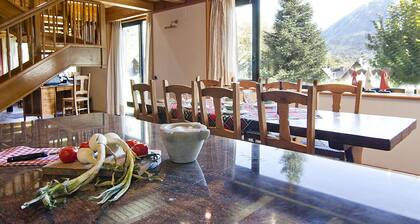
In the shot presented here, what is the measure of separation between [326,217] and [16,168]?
2.97ft

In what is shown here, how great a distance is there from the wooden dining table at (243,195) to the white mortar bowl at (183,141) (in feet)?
0.09

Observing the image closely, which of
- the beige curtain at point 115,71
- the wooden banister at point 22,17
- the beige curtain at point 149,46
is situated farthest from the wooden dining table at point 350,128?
the beige curtain at point 115,71

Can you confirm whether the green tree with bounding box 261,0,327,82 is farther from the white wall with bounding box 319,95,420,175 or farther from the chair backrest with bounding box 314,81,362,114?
the chair backrest with bounding box 314,81,362,114

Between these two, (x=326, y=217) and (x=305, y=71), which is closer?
(x=326, y=217)

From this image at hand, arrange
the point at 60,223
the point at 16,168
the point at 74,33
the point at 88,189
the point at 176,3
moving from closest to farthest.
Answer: the point at 60,223, the point at 88,189, the point at 16,168, the point at 74,33, the point at 176,3

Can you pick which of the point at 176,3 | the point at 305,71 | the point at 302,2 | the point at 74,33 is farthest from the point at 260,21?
the point at 74,33

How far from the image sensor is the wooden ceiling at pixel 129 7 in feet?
18.9

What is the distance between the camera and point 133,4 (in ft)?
19.6

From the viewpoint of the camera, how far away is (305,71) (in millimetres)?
4438

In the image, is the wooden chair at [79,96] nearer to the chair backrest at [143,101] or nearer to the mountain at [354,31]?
the chair backrest at [143,101]

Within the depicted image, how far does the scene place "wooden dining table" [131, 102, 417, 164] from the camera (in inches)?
74.1

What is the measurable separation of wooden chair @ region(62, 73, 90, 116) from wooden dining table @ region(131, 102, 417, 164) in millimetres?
4973

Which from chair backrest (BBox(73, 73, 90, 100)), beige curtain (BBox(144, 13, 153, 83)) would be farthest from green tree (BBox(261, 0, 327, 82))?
chair backrest (BBox(73, 73, 90, 100))

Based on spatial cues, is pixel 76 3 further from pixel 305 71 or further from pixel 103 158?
pixel 103 158
